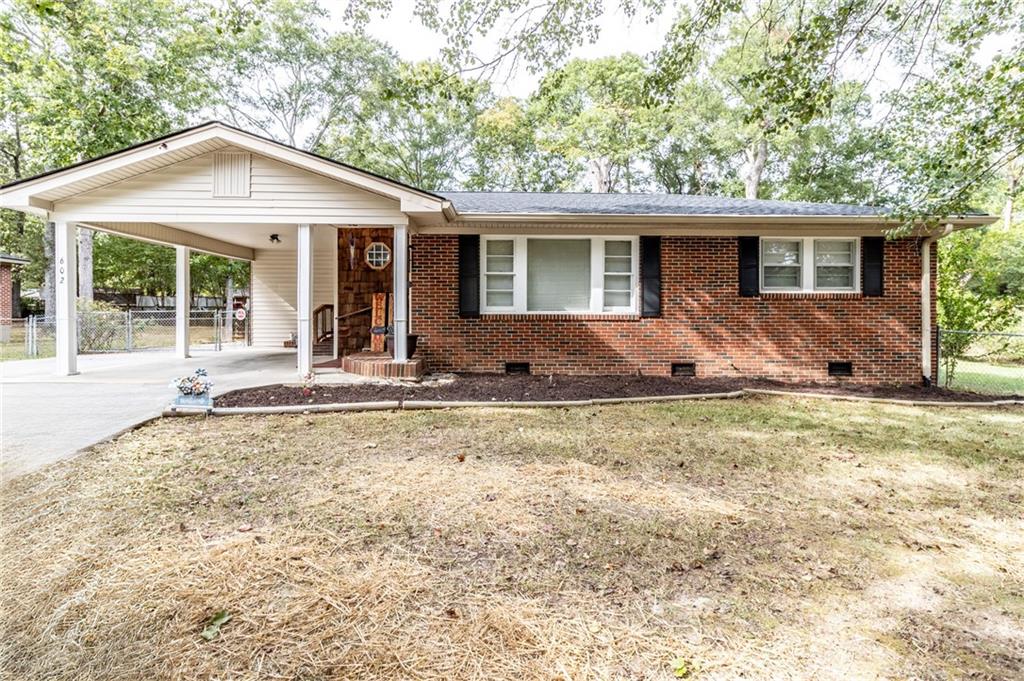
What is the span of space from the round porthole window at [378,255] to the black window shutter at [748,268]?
686cm

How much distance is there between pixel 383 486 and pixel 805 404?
621cm

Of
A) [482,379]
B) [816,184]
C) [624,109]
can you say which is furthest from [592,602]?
[816,184]

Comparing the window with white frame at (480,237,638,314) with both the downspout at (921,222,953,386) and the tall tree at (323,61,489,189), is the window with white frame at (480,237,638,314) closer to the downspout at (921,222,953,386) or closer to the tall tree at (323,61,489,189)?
the downspout at (921,222,953,386)

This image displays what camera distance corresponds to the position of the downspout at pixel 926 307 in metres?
9.04

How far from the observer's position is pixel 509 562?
2678 mm

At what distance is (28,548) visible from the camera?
2793mm

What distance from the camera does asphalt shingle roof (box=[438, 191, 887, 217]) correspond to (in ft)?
29.1

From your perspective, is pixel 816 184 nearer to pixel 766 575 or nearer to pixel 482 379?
pixel 482 379

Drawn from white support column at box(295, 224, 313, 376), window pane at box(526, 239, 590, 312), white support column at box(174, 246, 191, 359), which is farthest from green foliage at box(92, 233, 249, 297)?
window pane at box(526, 239, 590, 312)

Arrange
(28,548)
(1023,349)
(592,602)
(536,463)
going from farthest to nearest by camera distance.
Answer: (1023,349) → (536,463) → (28,548) → (592,602)

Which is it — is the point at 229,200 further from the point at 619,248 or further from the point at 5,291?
the point at 5,291

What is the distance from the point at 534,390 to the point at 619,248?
334 centimetres

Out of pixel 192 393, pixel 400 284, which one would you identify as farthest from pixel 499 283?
pixel 192 393

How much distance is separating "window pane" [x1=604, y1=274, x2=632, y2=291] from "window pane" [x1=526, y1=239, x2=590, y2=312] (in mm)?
358
